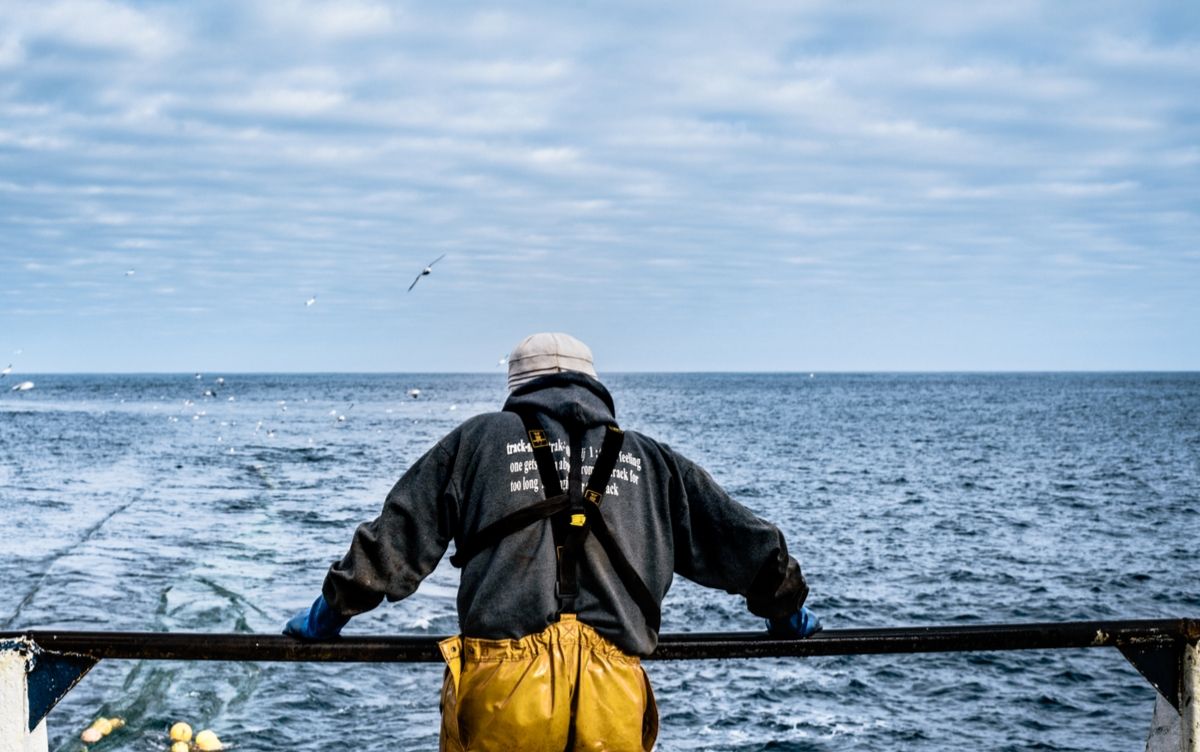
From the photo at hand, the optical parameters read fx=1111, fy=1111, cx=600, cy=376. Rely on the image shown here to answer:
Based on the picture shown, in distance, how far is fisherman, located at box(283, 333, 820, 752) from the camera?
304cm

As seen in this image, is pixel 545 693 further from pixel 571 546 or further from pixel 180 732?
pixel 180 732

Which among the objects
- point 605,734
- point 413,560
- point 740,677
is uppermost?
point 413,560

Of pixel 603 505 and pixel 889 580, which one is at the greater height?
pixel 603 505

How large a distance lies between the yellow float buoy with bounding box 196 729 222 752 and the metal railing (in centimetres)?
992

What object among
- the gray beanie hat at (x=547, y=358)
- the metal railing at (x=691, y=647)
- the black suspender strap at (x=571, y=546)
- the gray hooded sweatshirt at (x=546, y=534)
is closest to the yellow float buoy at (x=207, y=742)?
the metal railing at (x=691, y=647)

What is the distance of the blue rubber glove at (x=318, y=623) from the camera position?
321cm

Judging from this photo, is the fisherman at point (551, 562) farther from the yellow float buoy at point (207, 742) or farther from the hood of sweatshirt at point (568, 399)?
the yellow float buoy at point (207, 742)

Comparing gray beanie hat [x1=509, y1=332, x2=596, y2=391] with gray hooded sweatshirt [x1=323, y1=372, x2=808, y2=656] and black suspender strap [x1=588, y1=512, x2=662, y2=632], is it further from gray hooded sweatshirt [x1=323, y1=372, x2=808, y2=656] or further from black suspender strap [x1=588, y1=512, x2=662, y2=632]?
black suspender strap [x1=588, y1=512, x2=662, y2=632]

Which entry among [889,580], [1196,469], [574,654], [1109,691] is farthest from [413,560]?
[1196,469]

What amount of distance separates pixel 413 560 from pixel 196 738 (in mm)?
10683

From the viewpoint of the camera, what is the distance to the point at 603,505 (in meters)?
3.15

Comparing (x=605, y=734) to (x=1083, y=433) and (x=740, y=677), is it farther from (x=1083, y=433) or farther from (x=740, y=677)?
(x=1083, y=433)

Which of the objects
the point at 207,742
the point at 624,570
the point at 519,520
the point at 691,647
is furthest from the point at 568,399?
the point at 207,742

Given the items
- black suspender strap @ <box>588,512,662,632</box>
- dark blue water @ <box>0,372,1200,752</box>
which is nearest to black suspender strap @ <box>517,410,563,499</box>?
black suspender strap @ <box>588,512,662,632</box>
